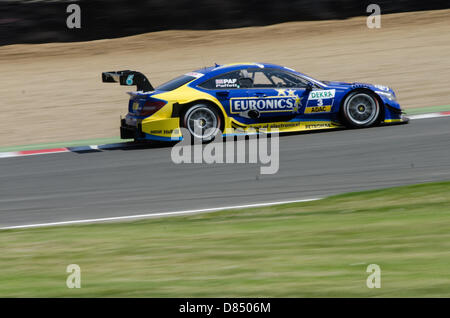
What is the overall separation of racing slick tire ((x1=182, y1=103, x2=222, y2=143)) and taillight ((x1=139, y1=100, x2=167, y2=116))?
46 centimetres

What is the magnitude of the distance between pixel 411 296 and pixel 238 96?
28.3 ft

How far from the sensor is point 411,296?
4.45 m

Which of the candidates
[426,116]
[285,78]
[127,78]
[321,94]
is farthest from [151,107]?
[426,116]

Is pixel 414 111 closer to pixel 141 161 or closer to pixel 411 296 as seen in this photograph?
pixel 141 161

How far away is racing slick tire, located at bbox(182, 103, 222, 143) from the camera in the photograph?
1261cm

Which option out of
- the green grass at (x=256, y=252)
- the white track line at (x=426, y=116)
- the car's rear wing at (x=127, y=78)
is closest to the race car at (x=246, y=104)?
the car's rear wing at (x=127, y=78)

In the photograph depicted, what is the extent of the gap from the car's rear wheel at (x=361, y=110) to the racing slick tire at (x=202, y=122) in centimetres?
227

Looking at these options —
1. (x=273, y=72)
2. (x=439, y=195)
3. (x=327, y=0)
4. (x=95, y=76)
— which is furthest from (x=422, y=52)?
(x=439, y=195)

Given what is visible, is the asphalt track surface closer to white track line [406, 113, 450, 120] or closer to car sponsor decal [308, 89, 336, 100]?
car sponsor decal [308, 89, 336, 100]

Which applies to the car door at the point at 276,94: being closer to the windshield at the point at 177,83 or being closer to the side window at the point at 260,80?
the side window at the point at 260,80

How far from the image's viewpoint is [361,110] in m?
13.2

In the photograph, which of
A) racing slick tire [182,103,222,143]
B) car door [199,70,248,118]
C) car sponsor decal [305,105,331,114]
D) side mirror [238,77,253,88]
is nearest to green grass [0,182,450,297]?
racing slick tire [182,103,222,143]

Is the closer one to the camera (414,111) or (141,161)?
(141,161)

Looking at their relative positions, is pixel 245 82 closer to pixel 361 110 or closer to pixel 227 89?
pixel 227 89
